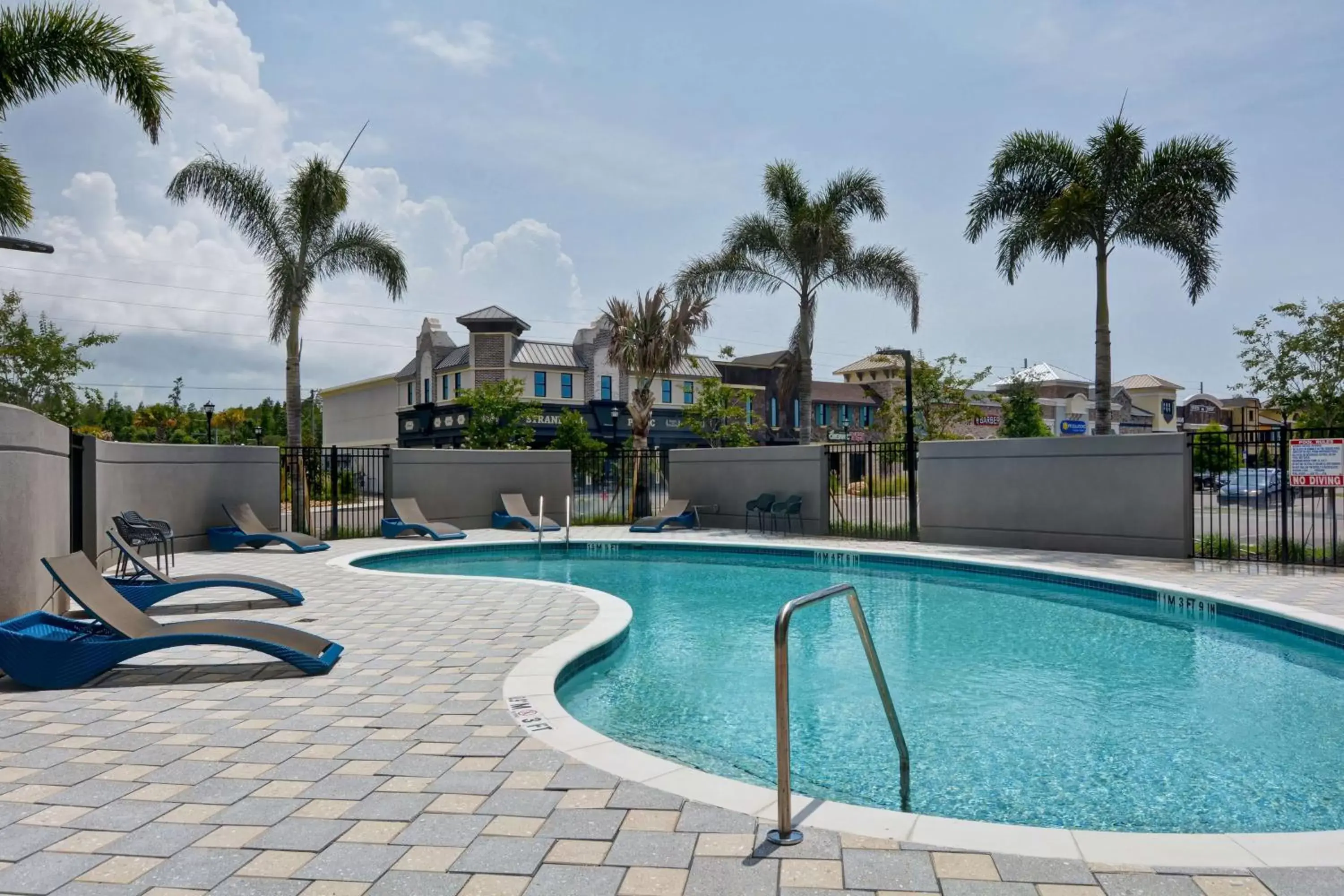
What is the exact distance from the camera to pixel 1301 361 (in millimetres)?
Answer: 20062

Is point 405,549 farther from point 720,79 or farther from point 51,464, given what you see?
point 720,79

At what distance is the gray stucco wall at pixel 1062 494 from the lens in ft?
42.7

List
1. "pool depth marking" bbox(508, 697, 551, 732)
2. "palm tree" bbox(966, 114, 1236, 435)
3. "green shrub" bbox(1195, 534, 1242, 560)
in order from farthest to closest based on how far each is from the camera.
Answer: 1. "palm tree" bbox(966, 114, 1236, 435)
2. "green shrub" bbox(1195, 534, 1242, 560)
3. "pool depth marking" bbox(508, 697, 551, 732)

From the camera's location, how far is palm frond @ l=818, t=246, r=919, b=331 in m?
21.4

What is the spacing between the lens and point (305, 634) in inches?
245

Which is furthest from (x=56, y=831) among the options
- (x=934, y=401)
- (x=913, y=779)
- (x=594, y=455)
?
(x=934, y=401)

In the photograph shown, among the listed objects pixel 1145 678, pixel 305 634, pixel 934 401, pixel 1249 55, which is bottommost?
pixel 1145 678

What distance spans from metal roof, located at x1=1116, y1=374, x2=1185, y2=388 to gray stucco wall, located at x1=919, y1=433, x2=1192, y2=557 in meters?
65.4

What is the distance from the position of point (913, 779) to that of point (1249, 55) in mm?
12854

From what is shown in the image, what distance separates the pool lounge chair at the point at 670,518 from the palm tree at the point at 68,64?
11.0 m

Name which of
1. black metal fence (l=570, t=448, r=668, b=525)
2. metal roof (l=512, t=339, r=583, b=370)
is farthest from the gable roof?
black metal fence (l=570, t=448, r=668, b=525)

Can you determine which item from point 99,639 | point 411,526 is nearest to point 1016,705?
point 99,639

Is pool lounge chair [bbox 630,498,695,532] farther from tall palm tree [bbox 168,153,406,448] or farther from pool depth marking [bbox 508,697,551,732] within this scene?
pool depth marking [bbox 508,697,551,732]

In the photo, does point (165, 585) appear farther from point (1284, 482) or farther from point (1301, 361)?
point (1301, 361)
